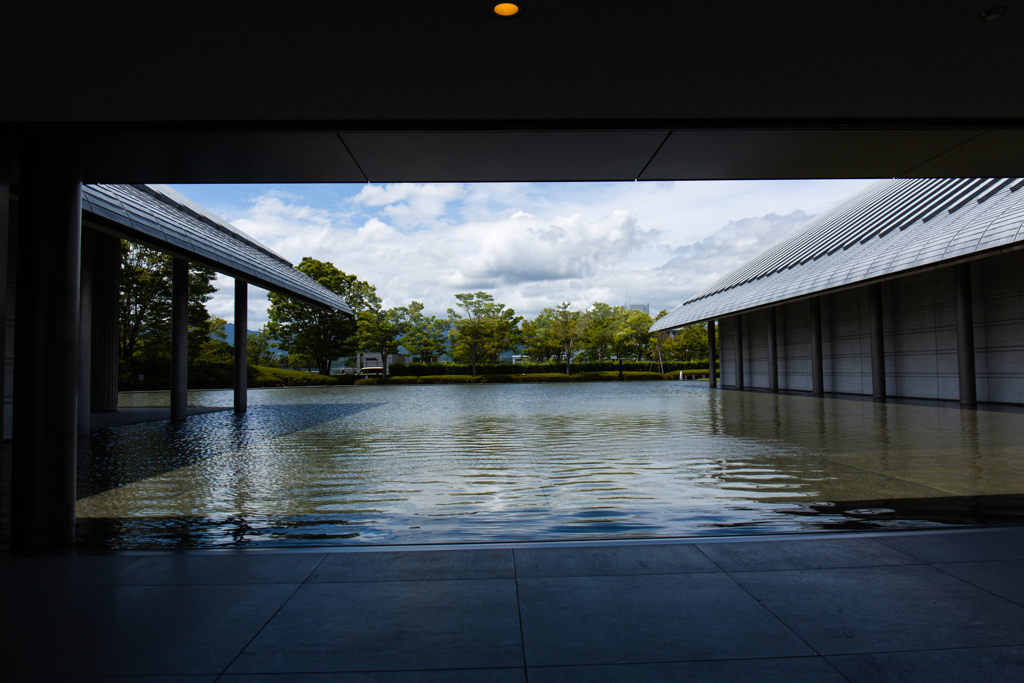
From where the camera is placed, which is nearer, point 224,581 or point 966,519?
point 224,581

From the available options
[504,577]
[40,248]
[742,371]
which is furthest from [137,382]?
[504,577]

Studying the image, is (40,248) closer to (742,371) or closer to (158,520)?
(158,520)

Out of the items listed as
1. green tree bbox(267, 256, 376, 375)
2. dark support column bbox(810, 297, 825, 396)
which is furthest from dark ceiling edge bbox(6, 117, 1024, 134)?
green tree bbox(267, 256, 376, 375)

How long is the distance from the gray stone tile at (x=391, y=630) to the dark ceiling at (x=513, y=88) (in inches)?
118

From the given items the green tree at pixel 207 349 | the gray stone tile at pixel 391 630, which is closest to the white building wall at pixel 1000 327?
the gray stone tile at pixel 391 630

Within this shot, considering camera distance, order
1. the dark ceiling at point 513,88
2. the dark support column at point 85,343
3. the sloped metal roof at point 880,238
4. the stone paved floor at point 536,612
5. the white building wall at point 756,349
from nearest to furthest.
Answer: the stone paved floor at point 536,612 < the dark ceiling at point 513,88 < the dark support column at point 85,343 < the sloped metal roof at point 880,238 < the white building wall at point 756,349

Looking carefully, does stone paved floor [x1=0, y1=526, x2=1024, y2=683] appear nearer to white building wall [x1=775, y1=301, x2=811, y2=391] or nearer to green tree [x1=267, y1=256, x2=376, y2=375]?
white building wall [x1=775, y1=301, x2=811, y2=391]

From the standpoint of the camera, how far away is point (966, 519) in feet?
16.0

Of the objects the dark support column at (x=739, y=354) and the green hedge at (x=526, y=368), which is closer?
the dark support column at (x=739, y=354)

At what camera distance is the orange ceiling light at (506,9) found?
9.70 ft

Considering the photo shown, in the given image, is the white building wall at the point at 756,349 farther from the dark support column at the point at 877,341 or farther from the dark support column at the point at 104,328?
the dark support column at the point at 104,328

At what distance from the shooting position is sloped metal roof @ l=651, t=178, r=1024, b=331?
546 inches

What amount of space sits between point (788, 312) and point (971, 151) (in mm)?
23193

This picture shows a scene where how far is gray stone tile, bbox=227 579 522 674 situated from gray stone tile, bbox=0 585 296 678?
0.16 metres
